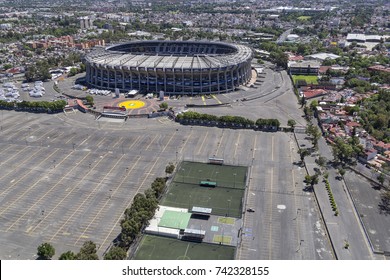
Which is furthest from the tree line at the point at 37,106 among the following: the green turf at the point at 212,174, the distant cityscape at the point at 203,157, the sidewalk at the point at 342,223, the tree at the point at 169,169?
the sidewalk at the point at 342,223

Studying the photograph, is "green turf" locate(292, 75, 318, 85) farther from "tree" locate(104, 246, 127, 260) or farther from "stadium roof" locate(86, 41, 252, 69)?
"tree" locate(104, 246, 127, 260)

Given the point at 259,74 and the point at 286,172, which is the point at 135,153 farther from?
the point at 259,74

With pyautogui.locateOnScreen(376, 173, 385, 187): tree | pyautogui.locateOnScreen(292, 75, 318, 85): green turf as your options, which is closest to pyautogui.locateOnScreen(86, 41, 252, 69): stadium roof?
pyautogui.locateOnScreen(292, 75, 318, 85): green turf

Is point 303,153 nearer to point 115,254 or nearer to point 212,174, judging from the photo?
point 212,174

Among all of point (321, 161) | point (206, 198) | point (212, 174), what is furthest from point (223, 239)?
point (321, 161)

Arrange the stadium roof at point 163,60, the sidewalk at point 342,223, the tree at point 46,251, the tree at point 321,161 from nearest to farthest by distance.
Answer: the tree at point 46,251 → the sidewalk at point 342,223 → the tree at point 321,161 → the stadium roof at point 163,60

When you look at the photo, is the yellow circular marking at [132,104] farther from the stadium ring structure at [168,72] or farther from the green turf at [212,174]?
the green turf at [212,174]
